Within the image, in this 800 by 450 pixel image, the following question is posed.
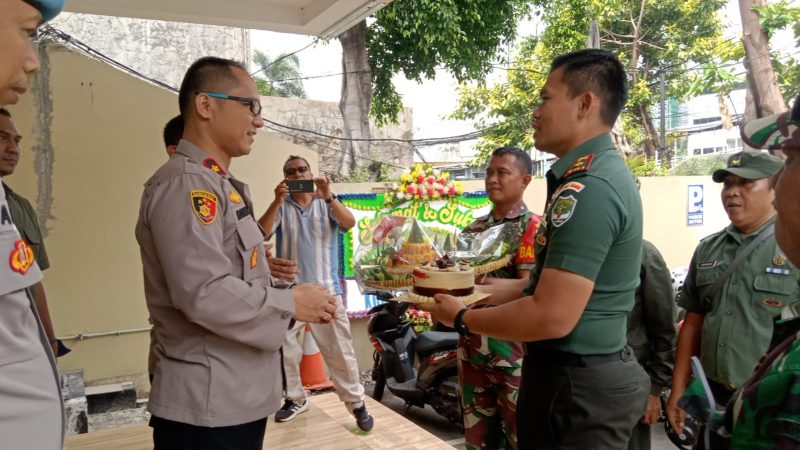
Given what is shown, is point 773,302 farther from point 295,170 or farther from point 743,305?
point 295,170

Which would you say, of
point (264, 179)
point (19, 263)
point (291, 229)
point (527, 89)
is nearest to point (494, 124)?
point (527, 89)

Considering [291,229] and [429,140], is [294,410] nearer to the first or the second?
[291,229]

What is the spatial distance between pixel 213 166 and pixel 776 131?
140 centimetres

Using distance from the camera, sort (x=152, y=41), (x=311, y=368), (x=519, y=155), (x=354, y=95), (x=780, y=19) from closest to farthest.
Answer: (x=519, y=155) < (x=311, y=368) < (x=780, y=19) < (x=354, y=95) < (x=152, y=41)

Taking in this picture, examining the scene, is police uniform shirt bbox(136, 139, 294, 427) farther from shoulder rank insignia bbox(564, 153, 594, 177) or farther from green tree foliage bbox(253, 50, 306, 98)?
green tree foliage bbox(253, 50, 306, 98)

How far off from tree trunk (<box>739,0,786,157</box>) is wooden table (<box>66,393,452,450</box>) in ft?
22.5

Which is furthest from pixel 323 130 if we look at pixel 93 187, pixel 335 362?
pixel 335 362

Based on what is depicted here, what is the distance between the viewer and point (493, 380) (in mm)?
2588

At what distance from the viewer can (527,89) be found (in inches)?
481

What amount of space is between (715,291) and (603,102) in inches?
44.7

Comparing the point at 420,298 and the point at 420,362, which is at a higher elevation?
the point at 420,298

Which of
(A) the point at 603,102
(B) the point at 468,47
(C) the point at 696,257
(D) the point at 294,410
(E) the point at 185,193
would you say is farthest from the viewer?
(B) the point at 468,47

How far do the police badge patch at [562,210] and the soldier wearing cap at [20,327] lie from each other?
1.22 meters

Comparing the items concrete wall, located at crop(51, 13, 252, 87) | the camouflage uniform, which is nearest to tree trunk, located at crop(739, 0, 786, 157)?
the camouflage uniform
